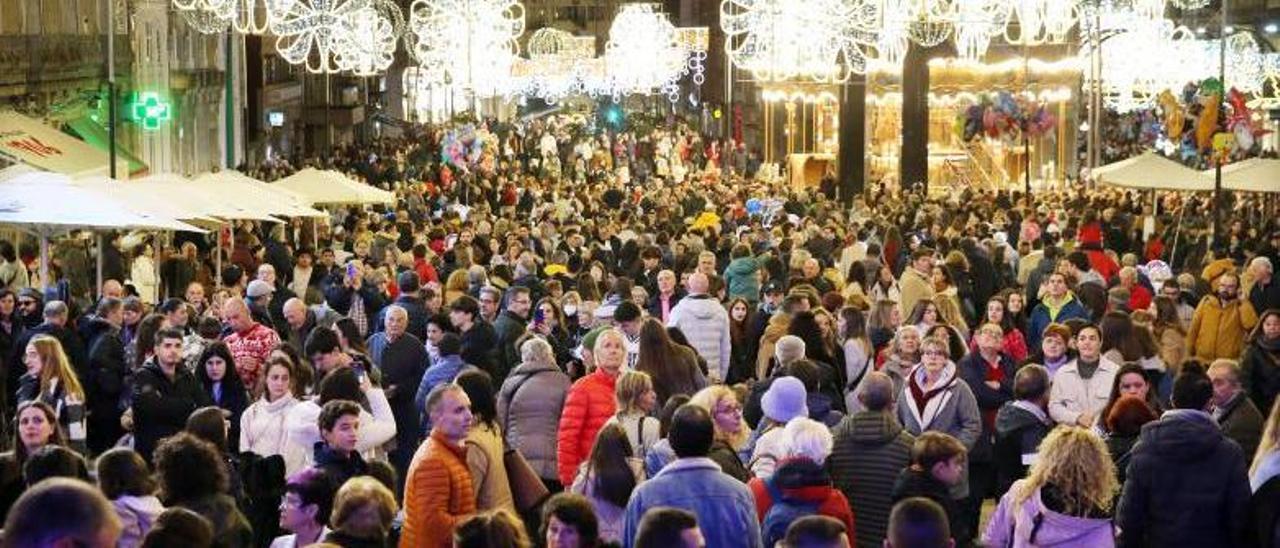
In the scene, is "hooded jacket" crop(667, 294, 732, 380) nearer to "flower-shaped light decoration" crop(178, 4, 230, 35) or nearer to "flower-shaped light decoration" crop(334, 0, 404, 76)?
"flower-shaped light decoration" crop(178, 4, 230, 35)

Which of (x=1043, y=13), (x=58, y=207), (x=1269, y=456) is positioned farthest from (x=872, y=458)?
(x=1043, y=13)

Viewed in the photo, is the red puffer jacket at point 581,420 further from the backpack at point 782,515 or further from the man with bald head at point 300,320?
the man with bald head at point 300,320

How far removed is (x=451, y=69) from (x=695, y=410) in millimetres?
33103

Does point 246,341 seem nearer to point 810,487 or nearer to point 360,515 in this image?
point 810,487

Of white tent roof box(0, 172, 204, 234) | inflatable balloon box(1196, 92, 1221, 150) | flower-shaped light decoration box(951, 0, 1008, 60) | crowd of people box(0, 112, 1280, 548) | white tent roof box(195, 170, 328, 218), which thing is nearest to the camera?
crowd of people box(0, 112, 1280, 548)

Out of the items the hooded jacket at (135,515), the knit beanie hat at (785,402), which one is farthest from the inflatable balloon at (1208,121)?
the hooded jacket at (135,515)

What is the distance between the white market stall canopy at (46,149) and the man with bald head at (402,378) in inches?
533

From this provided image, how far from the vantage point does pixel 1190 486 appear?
9883 millimetres

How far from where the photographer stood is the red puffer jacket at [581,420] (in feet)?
37.9

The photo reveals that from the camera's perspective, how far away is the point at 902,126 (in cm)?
5134

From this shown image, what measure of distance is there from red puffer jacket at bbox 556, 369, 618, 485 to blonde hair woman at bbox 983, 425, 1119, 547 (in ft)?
9.36

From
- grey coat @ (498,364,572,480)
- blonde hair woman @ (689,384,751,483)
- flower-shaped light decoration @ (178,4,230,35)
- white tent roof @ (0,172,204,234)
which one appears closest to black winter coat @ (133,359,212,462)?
grey coat @ (498,364,572,480)

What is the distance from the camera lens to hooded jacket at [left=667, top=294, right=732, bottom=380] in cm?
1608

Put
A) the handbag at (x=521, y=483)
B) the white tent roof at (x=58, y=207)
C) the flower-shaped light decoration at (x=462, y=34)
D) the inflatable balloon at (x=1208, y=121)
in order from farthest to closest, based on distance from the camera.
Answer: the flower-shaped light decoration at (x=462, y=34) < the inflatable balloon at (x=1208, y=121) < the white tent roof at (x=58, y=207) < the handbag at (x=521, y=483)
